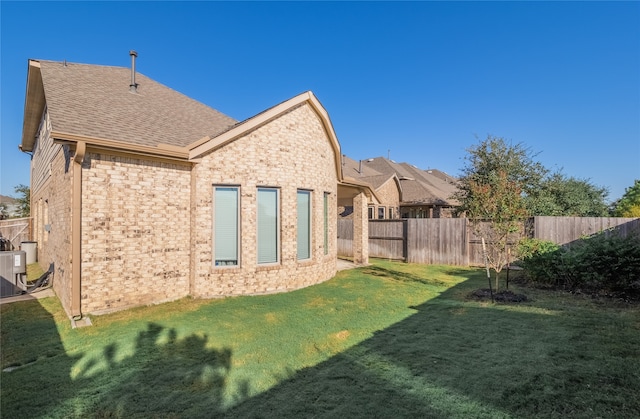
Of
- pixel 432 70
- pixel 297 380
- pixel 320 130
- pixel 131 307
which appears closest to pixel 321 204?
pixel 320 130

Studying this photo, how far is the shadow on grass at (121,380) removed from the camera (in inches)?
128

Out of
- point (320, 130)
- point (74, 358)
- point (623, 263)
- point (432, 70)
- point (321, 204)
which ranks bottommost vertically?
point (74, 358)

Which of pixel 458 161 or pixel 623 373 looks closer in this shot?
pixel 623 373

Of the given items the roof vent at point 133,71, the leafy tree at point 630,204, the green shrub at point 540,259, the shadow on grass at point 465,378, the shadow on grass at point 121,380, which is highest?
the roof vent at point 133,71

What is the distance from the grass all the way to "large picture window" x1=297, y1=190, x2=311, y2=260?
240 cm

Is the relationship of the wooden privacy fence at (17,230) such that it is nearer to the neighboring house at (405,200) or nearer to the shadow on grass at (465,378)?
the shadow on grass at (465,378)

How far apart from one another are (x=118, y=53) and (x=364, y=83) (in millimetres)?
12833

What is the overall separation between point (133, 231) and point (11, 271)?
4732 mm

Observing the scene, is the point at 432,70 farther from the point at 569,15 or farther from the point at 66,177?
the point at 66,177

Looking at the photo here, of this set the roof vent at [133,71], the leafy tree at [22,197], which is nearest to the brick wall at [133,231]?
the roof vent at [133,71]

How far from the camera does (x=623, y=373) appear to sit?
3607 millimetres

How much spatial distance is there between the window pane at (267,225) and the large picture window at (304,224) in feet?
2.98

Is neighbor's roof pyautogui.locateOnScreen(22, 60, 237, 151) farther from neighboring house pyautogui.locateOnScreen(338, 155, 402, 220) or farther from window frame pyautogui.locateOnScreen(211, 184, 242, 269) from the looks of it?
neighboring house pyautogui.locateOnScreen(338, 155, 402, 220)

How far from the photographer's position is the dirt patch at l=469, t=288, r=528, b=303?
23.7 ft
